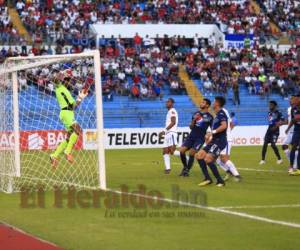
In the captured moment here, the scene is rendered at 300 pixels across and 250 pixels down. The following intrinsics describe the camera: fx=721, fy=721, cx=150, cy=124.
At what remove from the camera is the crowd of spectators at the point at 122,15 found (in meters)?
40.3

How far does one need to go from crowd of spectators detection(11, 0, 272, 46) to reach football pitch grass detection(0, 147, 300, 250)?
26089 mm

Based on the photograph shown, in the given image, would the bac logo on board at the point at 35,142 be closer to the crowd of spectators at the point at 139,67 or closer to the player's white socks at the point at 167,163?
the player's white socks at the point at 167,163

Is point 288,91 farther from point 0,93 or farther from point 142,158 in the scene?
point 0,93

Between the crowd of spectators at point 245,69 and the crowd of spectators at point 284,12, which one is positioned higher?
the crowd of spectators at point 284,12

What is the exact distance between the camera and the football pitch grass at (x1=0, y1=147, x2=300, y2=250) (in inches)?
341

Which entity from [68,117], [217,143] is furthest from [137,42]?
[217,143]

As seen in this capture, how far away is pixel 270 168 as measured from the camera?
20.7 m

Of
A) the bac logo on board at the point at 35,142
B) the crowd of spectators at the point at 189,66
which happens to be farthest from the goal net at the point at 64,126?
the crowd of spectators at the point at 189,66

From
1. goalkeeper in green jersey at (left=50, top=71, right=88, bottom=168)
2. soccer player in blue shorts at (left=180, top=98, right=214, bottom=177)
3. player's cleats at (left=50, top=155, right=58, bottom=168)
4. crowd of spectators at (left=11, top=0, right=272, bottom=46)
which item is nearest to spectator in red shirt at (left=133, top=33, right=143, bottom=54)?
crowd of spectators at (left=11, top=0, right=272, bottom=46)

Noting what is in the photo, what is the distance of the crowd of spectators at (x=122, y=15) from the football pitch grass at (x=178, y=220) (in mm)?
26089

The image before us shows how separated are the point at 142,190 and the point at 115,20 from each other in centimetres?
3038

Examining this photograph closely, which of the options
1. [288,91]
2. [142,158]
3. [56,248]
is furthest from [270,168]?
[288,91]

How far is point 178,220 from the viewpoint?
10.3 m

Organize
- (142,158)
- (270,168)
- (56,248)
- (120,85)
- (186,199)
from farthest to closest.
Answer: (120,85), (142,158), (270,168), (186,199), (56,248)
